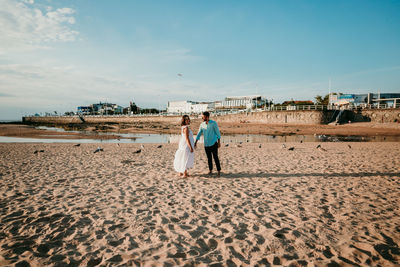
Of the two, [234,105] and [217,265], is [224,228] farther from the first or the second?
[234,105]

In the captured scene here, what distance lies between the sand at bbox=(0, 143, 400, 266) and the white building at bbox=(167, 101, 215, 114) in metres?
93.7

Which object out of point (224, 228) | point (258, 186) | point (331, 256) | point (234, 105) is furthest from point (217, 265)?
point (234, 105)

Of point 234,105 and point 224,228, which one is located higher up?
point 234,105

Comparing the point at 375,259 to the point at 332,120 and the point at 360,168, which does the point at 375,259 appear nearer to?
the point at 360,168

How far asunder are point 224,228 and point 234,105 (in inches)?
3964

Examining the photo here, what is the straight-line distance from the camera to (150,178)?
25.3 ft

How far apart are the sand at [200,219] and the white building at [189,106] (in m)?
93.7

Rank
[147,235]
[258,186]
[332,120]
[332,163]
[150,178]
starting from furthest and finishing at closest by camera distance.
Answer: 1. [332,120]
2. [332,163]
3. [150,178]
4. [258,186]
5. [147,235]

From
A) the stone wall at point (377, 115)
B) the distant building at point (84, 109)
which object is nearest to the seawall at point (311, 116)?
the stone wall at point (377, 115)

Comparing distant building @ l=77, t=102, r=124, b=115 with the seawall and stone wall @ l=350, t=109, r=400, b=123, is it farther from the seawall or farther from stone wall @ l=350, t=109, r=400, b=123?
stone wall @ l=350, t=109, r=400, b=123

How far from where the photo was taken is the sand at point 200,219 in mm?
3320

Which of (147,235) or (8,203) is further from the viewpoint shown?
(8,203)

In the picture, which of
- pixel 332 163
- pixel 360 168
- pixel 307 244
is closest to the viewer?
pixel 307 244

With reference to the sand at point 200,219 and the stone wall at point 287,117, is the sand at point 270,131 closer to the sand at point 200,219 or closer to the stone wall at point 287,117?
the stone wall at point 287,117
